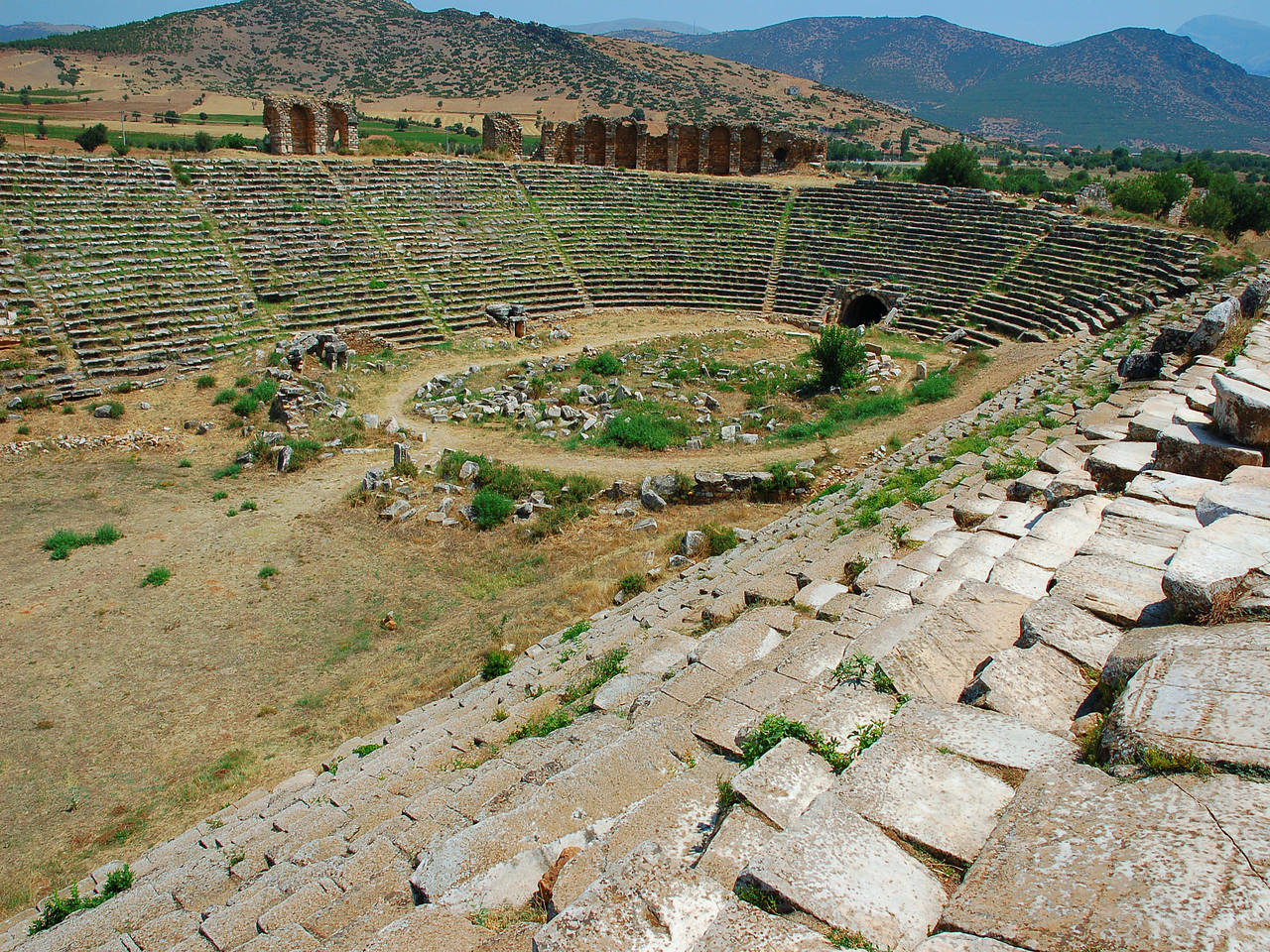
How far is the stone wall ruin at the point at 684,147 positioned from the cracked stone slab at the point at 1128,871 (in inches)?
1502

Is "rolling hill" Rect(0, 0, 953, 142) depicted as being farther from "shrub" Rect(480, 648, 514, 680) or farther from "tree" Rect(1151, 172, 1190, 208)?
"shrub" Rect(480, 648, 514, 680)

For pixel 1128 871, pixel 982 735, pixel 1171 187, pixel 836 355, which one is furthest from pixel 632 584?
pixel 1171 187

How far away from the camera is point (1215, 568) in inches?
147

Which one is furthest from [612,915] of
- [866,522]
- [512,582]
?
[512,582]

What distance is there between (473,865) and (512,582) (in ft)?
25.7

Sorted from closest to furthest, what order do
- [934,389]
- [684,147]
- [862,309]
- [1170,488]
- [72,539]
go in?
[1170,488], [72,539], [934,389], [862,309], [684,147]

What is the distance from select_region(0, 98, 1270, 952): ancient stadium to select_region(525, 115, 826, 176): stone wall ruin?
1189cm

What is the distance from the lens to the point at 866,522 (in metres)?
9.31

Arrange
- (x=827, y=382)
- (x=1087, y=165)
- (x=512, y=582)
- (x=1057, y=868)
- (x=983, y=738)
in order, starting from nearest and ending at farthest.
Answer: (x=1057, y=868) < (x=983, y=738) < (x=512, y=582) < (x=827, y=382) < (x=1087, y=165)

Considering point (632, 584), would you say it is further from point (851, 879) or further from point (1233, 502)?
point (851, 879)

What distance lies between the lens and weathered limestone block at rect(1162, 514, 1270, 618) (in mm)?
3613

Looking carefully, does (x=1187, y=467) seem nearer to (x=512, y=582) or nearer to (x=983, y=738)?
(x=983, y=738)

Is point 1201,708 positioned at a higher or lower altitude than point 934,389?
higher

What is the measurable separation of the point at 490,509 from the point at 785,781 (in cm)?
1021
